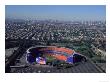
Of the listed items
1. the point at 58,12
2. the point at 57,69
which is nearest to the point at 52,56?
the point at 57,69

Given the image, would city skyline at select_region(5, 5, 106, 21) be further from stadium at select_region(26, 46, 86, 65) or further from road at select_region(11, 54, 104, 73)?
road at select_region(11, 54, 104, 73)

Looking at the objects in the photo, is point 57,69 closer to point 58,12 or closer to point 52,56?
point 52,56

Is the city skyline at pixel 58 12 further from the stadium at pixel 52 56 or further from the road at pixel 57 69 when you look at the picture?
the road at pixel 57 69

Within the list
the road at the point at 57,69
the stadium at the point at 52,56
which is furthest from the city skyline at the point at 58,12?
the road at the point at 57,69

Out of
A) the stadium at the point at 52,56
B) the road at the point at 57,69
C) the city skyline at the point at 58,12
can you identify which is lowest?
the road at the point at 57,69

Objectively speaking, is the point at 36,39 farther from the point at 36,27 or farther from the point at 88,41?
the point at 88,41
